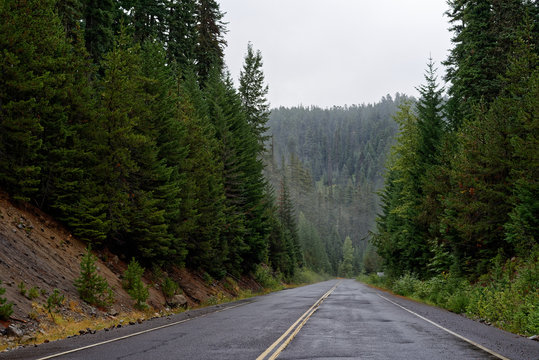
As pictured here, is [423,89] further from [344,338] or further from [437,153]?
[344,338]

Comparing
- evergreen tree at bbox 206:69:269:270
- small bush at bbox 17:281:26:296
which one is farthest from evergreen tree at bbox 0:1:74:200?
evergreen tree at bbox 206:69:269:270

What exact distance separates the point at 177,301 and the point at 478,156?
650 inches

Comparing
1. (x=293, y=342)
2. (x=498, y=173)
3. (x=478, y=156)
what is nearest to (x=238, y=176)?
(x=478, y=156)

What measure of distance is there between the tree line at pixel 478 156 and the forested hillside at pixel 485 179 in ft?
0.21

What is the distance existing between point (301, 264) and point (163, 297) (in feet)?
215

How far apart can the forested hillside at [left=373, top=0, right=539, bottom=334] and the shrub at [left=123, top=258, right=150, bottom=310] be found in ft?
44.0

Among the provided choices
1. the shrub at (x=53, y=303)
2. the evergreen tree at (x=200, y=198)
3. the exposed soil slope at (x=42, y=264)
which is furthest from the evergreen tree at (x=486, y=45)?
the shrub at (x=53, y=303)

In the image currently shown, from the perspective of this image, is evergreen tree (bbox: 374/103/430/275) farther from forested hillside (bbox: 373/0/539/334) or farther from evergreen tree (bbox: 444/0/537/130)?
evergreen tree (bbox: 444/0/537/130)

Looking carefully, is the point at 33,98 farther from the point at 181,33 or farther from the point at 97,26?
the point at 181,33

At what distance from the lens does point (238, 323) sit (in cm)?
1350

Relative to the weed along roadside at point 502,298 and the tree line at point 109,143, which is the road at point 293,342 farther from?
the tree line at point 109,143

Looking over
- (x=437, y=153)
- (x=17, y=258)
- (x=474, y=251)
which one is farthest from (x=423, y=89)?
(x=17, y=258)

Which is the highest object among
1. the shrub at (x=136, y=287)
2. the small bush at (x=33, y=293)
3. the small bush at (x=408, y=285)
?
the small bush at (x=33, y=293)

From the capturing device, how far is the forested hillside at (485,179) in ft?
56.7
